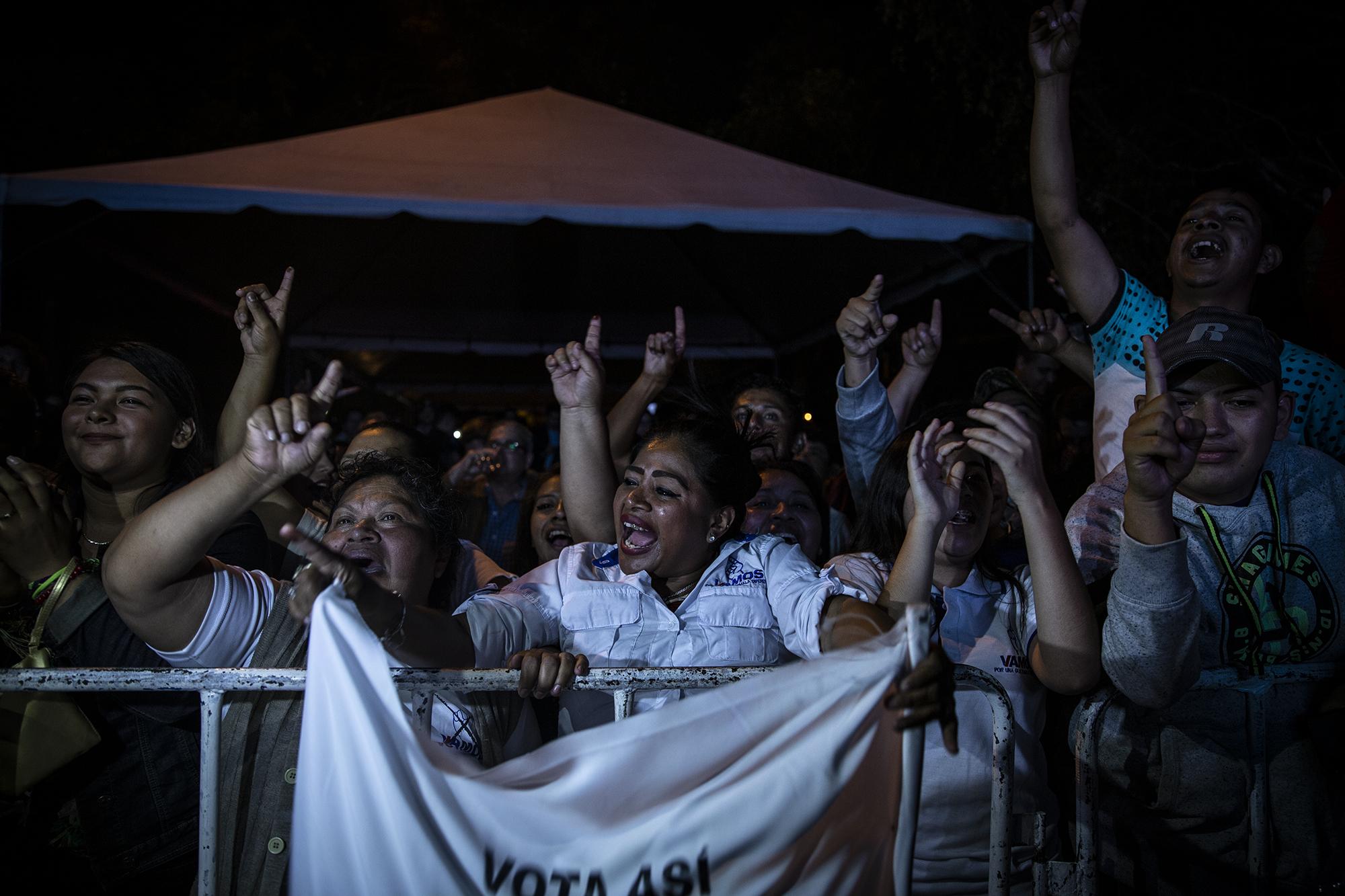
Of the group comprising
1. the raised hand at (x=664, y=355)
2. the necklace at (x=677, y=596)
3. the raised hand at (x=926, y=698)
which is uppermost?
the raised hand at (x=664, y=355)

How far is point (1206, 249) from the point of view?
11.4 feet

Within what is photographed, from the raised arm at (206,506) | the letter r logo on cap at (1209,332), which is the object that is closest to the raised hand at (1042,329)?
the letter r logo on cap at (1209,332)

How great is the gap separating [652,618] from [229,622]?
1103mm

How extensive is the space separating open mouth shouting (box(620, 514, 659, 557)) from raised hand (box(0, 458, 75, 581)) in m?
1.49

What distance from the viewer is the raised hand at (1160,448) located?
2.29m

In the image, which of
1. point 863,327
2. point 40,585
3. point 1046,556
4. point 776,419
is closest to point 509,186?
point 776,419

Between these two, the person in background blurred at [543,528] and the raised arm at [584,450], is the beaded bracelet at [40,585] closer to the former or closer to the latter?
the raised arm at [584,450]

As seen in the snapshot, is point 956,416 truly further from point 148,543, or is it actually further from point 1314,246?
point 148,543

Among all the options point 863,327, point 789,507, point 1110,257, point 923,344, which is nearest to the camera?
point 1110,257

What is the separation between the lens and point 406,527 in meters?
2.81

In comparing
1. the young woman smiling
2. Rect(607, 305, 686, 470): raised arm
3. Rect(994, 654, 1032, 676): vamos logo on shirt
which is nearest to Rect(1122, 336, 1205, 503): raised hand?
Rect(994, 654, 1032, 676): vamos logo on shirt

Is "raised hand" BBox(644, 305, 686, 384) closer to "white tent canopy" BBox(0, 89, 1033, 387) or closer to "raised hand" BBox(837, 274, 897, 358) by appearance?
"raised hand" BBox(837, 274, 897, 358)

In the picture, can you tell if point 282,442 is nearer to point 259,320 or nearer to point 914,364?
point 259,320

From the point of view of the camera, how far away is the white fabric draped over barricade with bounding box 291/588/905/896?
6.17 ft
